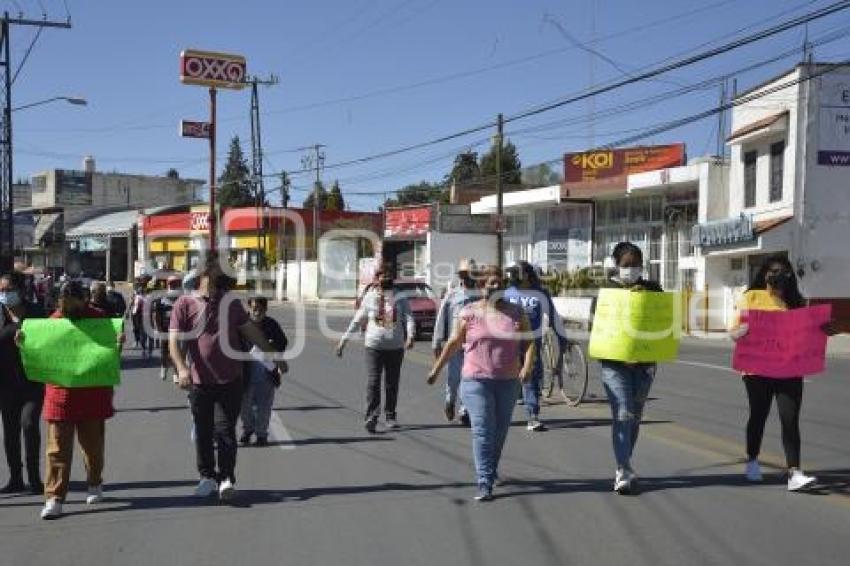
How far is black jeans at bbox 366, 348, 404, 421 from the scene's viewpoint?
10.2m

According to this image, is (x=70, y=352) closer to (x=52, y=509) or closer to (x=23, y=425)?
(x=23, y=425)

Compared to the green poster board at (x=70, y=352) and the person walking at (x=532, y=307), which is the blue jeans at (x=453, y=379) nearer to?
the person walking at (x=532, y=307)

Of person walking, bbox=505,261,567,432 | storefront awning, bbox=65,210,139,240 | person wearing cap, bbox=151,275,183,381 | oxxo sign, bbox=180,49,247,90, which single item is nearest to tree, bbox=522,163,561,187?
oxxo sign, bbox=180,49,247,90

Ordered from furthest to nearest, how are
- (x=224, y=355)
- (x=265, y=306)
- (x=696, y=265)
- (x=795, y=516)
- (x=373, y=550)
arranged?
(x=696, y=265) < (x=265, y=306) < (x=224, y=355) < (x=795, y=516) < (x=373, y=550)

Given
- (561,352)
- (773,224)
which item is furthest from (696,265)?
(561,352)

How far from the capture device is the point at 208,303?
23.2ft

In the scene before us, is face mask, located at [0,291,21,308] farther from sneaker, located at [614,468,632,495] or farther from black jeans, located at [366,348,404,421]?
sneaker, located at [614,468,632,495]

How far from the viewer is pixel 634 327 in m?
7.28

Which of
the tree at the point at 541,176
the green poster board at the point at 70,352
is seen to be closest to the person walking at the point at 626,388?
the green poster board at the point at 70,352

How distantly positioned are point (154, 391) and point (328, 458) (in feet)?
20.0

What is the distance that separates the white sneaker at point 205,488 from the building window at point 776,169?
2418 cm

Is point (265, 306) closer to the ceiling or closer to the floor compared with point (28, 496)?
closer to the ceiling

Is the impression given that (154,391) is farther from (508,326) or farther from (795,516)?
(795,516)

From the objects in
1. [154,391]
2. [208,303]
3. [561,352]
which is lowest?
[154,391]
